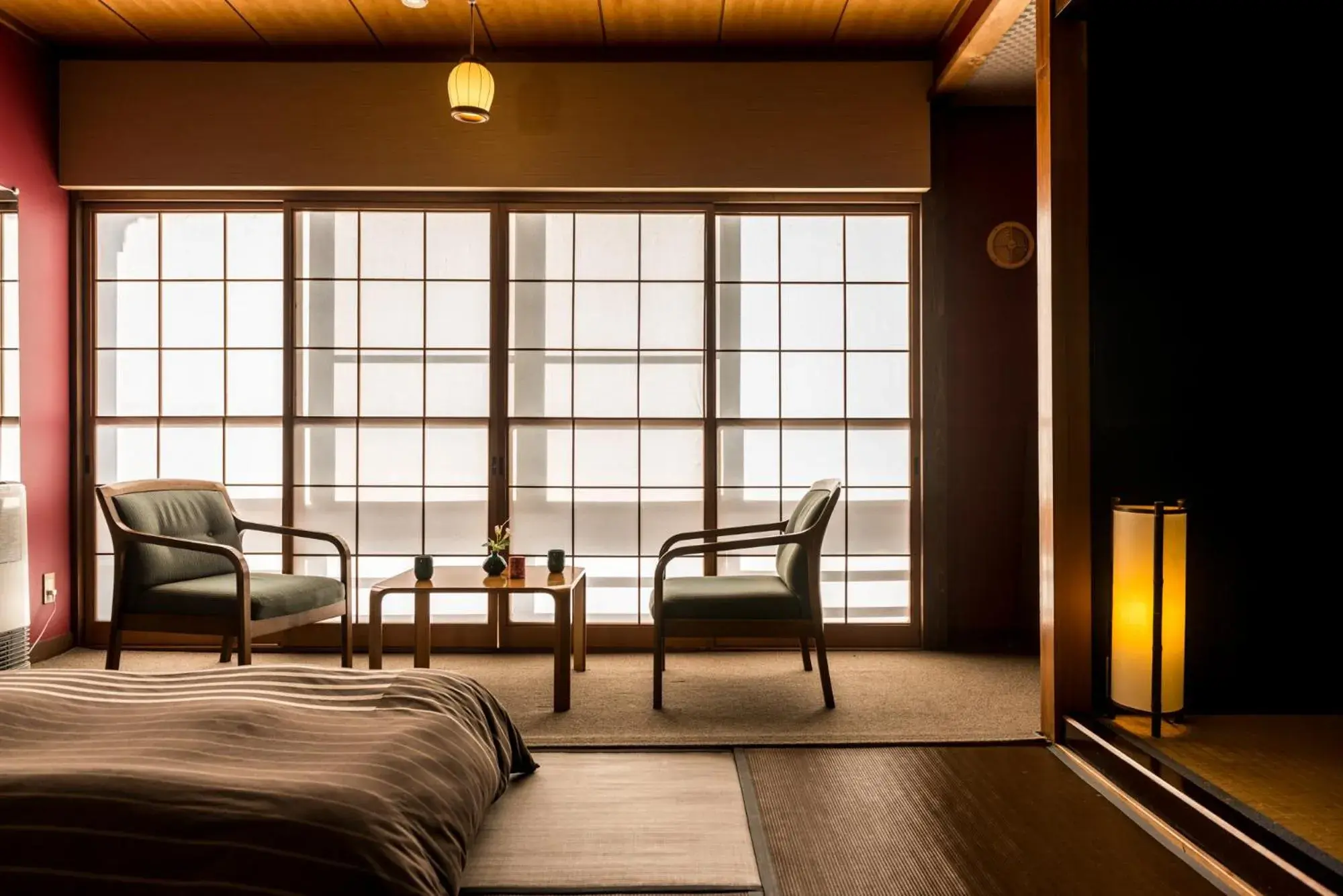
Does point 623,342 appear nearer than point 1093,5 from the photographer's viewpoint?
No

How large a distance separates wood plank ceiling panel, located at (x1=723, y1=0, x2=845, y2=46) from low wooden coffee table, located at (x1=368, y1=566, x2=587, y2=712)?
264 cm

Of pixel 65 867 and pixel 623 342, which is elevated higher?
pixel 623 342

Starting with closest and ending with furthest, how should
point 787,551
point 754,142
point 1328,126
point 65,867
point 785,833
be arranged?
point 65,867
point 785,833
point 1328,126
point 787,551
point 754,142

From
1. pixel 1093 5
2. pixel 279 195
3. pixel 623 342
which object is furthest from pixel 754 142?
pixel 279 195

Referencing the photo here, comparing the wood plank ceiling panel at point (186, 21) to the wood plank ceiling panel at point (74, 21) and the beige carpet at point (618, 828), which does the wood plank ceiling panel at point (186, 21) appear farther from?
the beige carpet at point (618, 828)

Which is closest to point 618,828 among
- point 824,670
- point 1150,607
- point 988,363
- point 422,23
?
point 824,670

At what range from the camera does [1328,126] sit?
291 cm

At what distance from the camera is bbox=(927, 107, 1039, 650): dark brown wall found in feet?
13.9

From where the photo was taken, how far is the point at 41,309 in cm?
402

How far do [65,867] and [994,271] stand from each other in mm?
4210

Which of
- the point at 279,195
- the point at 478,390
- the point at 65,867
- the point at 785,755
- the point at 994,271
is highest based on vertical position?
the point at 279,195

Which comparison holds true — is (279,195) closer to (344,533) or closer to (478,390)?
(478,390)

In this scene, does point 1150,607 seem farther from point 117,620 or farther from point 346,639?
point 117,620

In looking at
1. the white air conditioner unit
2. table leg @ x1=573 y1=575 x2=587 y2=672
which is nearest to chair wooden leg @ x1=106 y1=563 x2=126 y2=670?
the white air conditioner unit
